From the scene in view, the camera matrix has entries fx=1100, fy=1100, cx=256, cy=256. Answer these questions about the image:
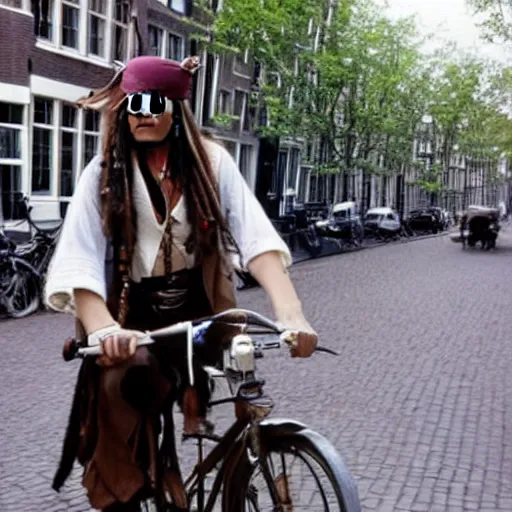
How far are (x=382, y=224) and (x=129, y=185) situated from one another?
3786 cm

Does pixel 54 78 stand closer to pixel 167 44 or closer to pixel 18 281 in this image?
pixel 167 44

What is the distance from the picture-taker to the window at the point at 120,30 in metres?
24.6

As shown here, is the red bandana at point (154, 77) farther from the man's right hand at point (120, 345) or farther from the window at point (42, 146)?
the window at point (42, 146)

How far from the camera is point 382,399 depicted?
289 inches

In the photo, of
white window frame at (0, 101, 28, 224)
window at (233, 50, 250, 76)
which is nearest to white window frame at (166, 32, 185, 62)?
window at (233, 50, 250, 76)

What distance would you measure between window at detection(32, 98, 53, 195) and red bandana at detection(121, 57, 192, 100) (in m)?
18.2

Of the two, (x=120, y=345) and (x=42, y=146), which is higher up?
(x=42, y=146)

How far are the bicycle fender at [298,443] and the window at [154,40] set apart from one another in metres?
25.2

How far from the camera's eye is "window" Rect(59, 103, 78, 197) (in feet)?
72.3

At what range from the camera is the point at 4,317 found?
40.8 feet

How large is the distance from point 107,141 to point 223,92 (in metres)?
31.9

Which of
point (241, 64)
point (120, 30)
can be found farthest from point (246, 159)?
point (120, 30)

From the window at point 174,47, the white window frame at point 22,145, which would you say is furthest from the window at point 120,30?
the white window frame at point 22,145

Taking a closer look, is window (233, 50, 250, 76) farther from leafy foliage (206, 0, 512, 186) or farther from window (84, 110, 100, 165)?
window (84, 110, 100, 165)
